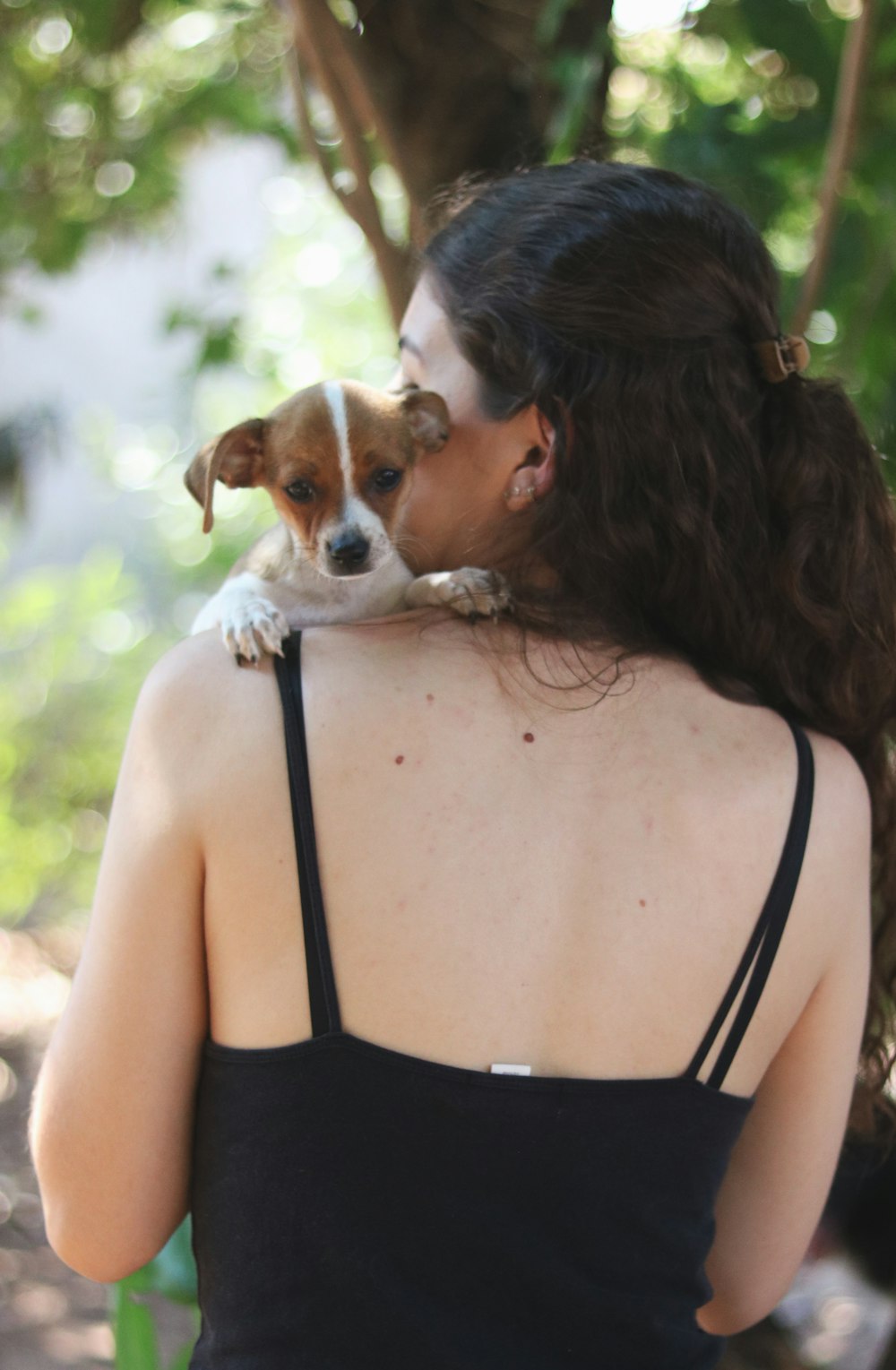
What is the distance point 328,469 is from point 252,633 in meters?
0.70

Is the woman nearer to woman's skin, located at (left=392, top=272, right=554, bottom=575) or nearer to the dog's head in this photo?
woman's skin, located at (left=392, top=272, right=554, bottom=575)

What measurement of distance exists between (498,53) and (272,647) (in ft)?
5.14

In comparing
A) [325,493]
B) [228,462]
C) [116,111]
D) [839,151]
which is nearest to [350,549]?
Answer: [325,493]

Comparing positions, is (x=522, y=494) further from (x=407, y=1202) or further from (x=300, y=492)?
(x=407, y=1202)

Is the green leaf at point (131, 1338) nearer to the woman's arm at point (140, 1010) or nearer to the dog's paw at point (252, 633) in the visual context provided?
the woman's arm at point (140, 1010)

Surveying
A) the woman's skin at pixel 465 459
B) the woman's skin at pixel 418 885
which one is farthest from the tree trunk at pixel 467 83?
the woman's skin at pixel 418 885

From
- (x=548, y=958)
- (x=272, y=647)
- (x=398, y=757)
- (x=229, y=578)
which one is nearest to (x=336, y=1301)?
(x=548, y=958)

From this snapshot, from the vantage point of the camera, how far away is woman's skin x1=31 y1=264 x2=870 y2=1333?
43.8 inches

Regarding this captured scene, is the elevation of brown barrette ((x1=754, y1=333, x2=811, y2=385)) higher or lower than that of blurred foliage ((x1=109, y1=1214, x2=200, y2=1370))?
higher

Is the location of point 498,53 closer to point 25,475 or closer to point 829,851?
point 829,851

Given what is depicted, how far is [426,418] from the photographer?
5.38 feet

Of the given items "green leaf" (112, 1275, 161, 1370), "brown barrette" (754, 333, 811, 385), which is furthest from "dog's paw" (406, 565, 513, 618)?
"green leaf" (112, 1275, 161, 1370)

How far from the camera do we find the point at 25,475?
4277 mm

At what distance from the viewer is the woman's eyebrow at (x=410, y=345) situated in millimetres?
1604
